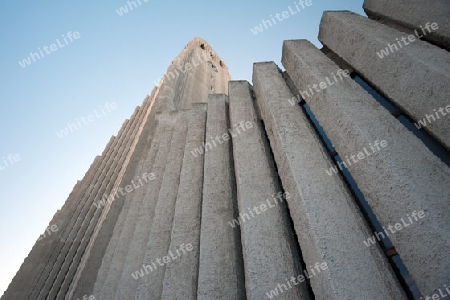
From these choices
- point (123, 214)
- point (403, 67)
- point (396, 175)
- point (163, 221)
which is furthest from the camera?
point (123, 214)

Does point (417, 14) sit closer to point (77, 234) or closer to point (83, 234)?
point (83, 234)

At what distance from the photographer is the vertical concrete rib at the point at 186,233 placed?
265 centimetres

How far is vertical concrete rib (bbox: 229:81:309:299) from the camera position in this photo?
7.34ft

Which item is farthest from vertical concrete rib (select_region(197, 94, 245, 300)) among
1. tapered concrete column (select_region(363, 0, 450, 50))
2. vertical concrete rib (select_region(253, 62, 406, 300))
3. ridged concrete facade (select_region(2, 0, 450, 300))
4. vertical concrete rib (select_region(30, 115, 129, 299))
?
vertical concrete rib (select_region(30, 115, 129, 299))

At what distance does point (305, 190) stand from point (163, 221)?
7.10 ft

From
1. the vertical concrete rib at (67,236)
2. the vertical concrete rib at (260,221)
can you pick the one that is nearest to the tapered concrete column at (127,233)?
the vertical concrete rib at (260,221)

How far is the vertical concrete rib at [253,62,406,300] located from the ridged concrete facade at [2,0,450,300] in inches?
0.5

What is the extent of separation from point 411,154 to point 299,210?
44.5 inches

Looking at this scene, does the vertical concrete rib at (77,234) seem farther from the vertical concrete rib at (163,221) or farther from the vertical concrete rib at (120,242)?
the vertical concrete rib at (163,221)

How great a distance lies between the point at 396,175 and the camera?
1.98 meters

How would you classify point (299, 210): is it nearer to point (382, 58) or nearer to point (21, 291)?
point (382, 58)

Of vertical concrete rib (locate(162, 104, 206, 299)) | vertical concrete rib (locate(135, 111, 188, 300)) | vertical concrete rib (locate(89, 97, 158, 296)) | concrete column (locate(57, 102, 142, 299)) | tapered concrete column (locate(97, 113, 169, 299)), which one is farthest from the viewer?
concrete column (locate(57, 102, 142, 299))

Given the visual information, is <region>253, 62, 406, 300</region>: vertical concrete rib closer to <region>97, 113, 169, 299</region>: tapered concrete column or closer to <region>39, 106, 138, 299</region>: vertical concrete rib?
<region>97, 113, 169, 299</region>: tapered concrete column

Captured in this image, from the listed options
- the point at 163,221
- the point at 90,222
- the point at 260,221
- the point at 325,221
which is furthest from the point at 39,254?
the point at 325,221
